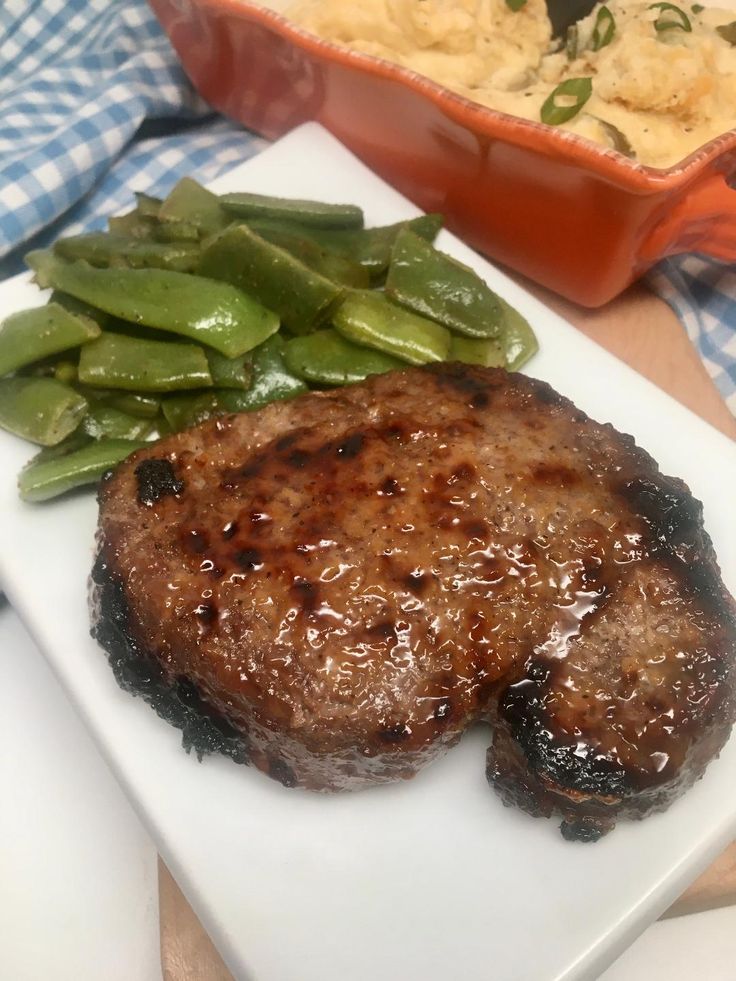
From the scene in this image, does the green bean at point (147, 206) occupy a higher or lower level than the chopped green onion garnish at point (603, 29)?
lower

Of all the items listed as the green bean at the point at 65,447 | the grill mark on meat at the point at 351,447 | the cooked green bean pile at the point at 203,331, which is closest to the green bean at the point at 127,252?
the cooked green bean pile at the point at 203,331

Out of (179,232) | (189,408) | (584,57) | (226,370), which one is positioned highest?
(584,57)

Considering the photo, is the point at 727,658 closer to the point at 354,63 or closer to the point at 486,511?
the point at 486,511

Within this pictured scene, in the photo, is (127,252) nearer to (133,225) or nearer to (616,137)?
(133,225)

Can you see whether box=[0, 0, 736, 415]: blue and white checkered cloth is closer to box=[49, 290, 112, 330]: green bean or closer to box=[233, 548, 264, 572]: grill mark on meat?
box=[49, 290, 112, 330]: green bean

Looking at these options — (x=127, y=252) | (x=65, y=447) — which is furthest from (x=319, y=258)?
(x=65, y=447)

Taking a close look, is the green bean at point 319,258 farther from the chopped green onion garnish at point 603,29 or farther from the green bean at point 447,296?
the chopped green onion garnish at point 603,29
